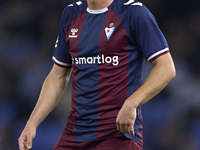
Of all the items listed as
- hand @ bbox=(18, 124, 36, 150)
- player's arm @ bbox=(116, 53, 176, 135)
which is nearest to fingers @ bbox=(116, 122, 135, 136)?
player's arm @ bbox=(116, 53, 176, 135)

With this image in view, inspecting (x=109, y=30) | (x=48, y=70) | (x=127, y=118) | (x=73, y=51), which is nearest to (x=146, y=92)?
(x=127, y=118)

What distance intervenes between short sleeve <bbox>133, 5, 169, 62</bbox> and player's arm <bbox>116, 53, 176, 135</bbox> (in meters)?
0.04

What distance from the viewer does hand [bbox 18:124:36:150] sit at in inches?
96.6

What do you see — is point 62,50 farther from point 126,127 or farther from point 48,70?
point 48,70

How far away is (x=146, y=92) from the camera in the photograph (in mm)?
2111

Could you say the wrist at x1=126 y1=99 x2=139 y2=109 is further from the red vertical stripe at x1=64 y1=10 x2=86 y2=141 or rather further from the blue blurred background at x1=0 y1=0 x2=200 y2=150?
the blue blurred background at x1=0 y1=0 x2=200 y2=150

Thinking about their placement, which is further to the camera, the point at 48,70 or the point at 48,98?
the point at 48,70

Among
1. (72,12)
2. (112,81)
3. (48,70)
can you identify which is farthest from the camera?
(48,70)

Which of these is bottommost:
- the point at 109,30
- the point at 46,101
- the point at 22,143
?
the point at 22,143

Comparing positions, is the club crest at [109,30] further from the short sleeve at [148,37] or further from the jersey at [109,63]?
the short sleeve at [148,37]

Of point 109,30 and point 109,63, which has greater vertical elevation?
point 109,30

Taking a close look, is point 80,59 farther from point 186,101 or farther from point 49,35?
point 49,35

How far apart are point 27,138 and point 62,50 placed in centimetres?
64

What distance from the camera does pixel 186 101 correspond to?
5602mm
